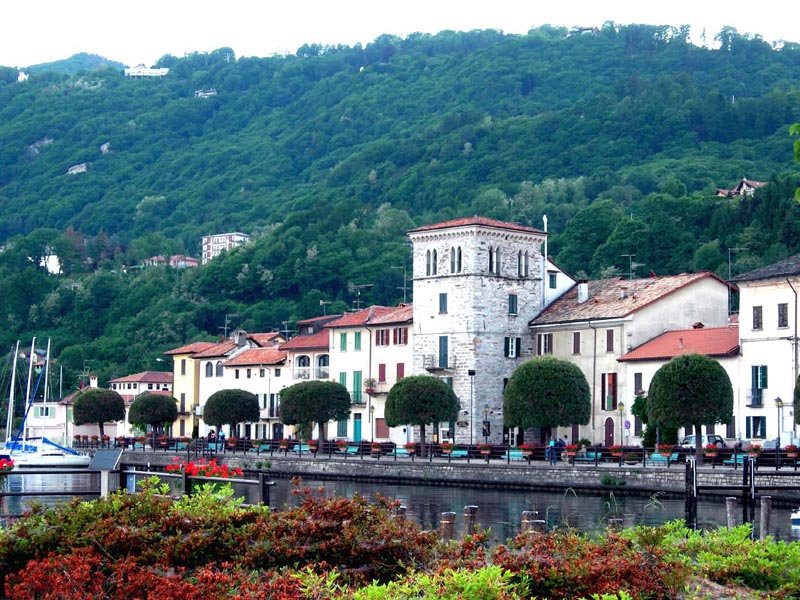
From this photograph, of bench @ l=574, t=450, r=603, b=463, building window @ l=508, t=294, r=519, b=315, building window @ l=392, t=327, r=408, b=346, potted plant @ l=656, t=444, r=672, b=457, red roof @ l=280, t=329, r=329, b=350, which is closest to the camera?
potted plant @ l=656, t=444, r=672, b=457

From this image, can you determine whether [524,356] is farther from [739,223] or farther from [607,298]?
[739,223]

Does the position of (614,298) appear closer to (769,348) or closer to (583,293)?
(583,293)

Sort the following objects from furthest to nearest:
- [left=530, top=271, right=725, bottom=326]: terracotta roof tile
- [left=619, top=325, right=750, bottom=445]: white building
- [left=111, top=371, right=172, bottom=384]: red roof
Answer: [left=111, top=371, right=172, bottom=384]: red roof, [left=530, top=271, right=725, bottom=326]: terracotta roof tile, [left=619, top=325, right=750, bottom=445]: white building

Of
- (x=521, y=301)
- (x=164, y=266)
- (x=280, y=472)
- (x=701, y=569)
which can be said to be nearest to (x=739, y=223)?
(x=521, y=301)

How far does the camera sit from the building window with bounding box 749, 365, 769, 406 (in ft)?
216

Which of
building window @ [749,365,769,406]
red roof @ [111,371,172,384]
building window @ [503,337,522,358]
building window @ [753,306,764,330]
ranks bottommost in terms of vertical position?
building window @ [749,365,769,406]

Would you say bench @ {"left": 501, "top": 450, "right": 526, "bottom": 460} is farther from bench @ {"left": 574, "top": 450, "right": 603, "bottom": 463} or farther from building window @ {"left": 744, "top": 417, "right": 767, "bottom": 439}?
building window @ {"left": 744, "top": 417, "right": 767, "bottom": 439}

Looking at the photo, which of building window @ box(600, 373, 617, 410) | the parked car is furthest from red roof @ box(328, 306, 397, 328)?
the parked car

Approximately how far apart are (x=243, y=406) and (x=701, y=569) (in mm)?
78216

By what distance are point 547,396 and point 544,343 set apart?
12861mm

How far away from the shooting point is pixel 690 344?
71.8m

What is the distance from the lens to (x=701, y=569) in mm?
15766

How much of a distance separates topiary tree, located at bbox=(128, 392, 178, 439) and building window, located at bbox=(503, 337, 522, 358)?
95.3 feet

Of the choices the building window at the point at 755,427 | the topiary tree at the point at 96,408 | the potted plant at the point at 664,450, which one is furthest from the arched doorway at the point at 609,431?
the topiary tree at the point at 96,408
